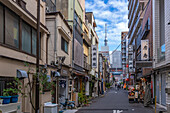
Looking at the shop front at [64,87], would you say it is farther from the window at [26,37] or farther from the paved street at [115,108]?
the window at [26,37]

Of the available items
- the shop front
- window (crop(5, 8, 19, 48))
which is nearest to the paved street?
the shop front

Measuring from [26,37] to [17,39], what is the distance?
55.3 inches

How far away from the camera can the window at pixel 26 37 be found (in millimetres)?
13164

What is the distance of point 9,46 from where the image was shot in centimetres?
1109

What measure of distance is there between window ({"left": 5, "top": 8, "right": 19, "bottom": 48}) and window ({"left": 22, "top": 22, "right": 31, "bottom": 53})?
35.8 inches

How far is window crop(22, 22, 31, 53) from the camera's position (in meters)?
13.2

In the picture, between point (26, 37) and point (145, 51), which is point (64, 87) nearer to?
point (26, 37)

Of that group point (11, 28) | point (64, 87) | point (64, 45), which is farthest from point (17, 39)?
point (64, 87)

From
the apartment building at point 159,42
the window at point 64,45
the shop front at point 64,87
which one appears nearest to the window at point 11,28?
the window at point 64,45

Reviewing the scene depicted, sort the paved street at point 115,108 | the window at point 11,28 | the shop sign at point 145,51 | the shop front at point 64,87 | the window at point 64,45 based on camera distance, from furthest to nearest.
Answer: the shop sign at point 145,51 < the shop front at point 64,87 < the window at point 64,45 < the paved street at point 115,108 < the window at point 11,28

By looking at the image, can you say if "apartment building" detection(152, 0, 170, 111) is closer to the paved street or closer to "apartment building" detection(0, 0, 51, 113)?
the paved street

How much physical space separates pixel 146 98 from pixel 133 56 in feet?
104

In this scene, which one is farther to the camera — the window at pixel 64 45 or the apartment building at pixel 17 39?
the window at pixel 64 45

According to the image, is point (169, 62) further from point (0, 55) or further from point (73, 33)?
point (0, 55)
